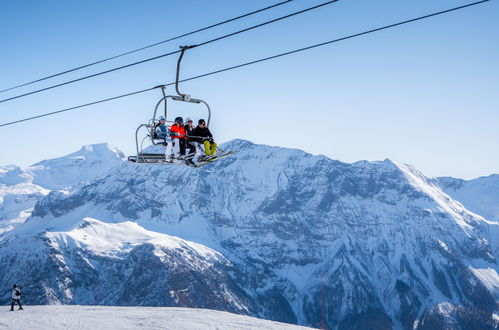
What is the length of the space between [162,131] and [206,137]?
8.70ft

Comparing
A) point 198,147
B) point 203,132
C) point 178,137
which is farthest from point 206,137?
point 178,137

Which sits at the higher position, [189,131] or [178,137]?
[189,131]

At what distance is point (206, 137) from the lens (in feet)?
105

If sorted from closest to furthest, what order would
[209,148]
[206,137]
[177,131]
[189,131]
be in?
[177,131] < [209,148] < [206,137] < [189,131]

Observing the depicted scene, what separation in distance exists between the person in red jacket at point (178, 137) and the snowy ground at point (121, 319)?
61.9 ft

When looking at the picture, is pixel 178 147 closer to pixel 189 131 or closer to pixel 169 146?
pixel 169 146

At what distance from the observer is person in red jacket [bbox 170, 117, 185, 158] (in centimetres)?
3121

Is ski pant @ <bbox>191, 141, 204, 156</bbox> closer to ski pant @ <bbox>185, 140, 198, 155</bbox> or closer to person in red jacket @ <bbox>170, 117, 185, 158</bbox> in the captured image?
ski pant @ <bbox>185, 140, 198, 155</bbox>

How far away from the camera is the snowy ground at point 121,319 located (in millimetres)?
44000

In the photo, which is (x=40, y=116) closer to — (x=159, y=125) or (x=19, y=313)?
(x=159, y=125)

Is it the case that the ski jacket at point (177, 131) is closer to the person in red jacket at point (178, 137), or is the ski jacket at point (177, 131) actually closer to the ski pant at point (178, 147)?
the person in red jacket at point (178, 137)

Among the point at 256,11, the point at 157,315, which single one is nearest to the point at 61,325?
the point at 157,315

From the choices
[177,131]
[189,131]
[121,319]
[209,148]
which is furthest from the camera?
[121,319]

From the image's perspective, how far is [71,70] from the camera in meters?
26.1
